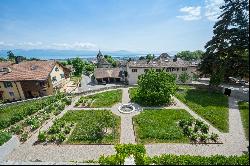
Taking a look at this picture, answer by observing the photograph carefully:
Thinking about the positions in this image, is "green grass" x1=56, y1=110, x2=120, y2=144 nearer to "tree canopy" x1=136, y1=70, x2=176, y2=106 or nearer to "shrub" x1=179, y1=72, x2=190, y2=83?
"tree canopy" x1=136, y1=70, x2=176, y2=106

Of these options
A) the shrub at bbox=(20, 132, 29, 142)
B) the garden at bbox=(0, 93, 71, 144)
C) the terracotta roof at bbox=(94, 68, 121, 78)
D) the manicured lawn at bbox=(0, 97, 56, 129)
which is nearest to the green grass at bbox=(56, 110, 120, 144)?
the garden at bbox=(0, 93, 71, 144)

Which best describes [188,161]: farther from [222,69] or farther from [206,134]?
[222,69]

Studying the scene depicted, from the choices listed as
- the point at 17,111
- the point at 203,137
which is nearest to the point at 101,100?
the point at 17,111

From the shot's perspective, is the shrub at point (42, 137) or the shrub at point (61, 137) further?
the shrub at point (42, 137)

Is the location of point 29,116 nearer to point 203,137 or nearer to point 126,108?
point 126,108

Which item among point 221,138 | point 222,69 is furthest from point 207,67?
point 221,138

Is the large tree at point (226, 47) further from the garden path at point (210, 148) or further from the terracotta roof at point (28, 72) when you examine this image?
the terracotta roof at point (28, 72)

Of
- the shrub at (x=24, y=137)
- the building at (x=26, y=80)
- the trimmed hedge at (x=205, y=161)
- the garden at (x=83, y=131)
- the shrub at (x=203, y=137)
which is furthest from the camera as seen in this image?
the building at (x=26, y=80)

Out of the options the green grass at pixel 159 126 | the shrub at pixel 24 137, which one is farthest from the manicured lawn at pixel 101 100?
the shrub at pixel 24 137

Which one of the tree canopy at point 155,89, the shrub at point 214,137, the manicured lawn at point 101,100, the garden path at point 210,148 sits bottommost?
the garden path at point 210,148
